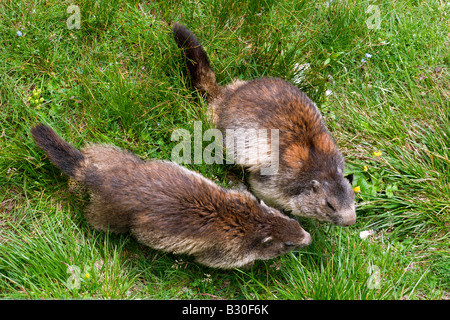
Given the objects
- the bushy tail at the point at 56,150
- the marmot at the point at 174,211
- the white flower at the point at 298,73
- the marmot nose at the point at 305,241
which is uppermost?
the white flower at the point at 298,73

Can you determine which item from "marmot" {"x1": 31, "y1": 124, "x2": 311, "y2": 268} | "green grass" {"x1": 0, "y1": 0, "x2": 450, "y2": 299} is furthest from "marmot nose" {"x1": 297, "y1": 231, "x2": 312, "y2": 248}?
"green grass" {"x1": 0, "y1": 0, "x2": 450, "y2": 299}

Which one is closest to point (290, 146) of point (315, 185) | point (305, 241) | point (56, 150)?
point (315, 185)

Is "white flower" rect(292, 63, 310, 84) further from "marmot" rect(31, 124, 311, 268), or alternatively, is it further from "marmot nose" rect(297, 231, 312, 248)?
"marmot nose" rect(297, 231, 312, 248)

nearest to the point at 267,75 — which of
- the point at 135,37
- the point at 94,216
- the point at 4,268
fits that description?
the point at 135,37

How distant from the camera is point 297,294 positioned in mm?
4574

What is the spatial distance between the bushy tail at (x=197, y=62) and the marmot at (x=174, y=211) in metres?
1.35

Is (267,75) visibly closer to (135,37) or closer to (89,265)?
(135,37)

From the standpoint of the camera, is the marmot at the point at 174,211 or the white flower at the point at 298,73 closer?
the marmot at the point at 174,211

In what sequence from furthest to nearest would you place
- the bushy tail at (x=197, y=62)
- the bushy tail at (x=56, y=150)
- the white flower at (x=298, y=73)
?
1. the white flower at (x=298, y=73)
2. the bushy tail at (x=197, y=62)
3. the bushy tail at (x=56, y=150)

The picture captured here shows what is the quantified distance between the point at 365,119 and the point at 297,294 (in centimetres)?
270

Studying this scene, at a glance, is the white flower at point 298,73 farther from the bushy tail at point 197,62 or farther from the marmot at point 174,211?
the marmot at point 174,211
